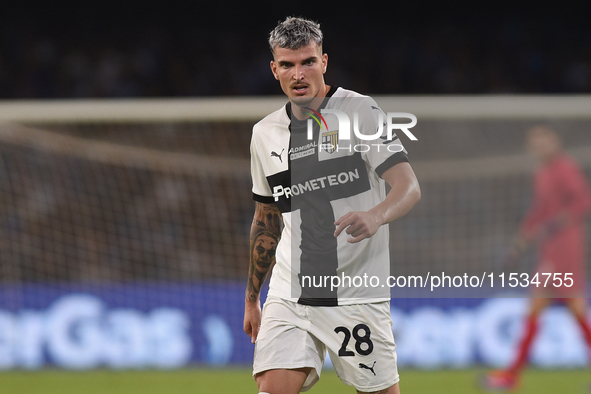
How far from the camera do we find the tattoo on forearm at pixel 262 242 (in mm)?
3240

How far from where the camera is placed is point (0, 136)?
270 inches

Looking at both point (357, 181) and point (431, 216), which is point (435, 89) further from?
point (357, 181)

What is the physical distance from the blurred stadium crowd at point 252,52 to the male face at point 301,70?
25.3 feet

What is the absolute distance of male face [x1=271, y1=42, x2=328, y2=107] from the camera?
2.90 metres

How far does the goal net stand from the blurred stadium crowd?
3.71 meters

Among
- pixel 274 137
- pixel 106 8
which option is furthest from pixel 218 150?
pixel 106 8

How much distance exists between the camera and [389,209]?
252cm

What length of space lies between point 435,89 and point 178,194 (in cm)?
525

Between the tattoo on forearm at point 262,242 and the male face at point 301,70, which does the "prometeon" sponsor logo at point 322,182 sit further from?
the male face at point 301,70

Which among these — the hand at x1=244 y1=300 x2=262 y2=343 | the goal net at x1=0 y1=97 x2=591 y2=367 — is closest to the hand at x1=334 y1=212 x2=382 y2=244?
the hand at x1=244 y1=300 x2=262 y2=343

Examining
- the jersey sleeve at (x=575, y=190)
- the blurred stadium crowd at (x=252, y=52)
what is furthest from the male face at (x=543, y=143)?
the blurred stadium crowd at (x=252, y=52)

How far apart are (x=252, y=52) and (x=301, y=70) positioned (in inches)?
351

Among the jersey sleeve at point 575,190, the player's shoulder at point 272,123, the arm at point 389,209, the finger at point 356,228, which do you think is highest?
the jersey sleeve at point 575,190

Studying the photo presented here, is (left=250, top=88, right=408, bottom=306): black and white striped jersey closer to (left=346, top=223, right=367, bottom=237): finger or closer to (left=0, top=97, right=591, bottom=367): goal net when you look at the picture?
(left=346, top=223, right=367, bottom=237): finger
